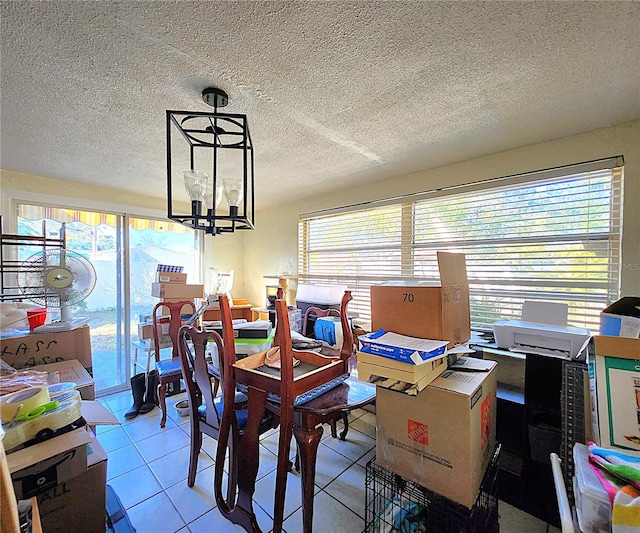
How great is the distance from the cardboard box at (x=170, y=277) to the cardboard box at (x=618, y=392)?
3.48 metres

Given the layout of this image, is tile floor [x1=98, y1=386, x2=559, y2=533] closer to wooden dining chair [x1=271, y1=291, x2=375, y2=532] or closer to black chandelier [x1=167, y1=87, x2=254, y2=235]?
wooden dining chair [x1=271, y1=291, x2=375, y2=532]

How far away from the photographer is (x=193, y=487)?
71.2 inches

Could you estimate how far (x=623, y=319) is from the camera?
4.30ft

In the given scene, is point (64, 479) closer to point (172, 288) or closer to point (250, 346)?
point (250, 346)

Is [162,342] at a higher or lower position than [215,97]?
lower

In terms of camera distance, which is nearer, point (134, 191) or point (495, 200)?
point (495, 200)

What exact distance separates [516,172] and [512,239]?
0.50m

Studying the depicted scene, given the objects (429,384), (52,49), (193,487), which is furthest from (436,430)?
(52,49)

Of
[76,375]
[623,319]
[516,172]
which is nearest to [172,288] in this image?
[76,375]

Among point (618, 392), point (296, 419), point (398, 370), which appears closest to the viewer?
point (618, 392)

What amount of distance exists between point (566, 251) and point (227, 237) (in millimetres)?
3879

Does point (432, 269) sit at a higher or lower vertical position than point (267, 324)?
higher

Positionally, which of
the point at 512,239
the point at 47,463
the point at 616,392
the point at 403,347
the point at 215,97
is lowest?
the point at 47,463

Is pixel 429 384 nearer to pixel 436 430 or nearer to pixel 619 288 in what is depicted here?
pixel 436 430
